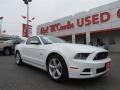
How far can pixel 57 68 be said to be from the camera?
5855mm

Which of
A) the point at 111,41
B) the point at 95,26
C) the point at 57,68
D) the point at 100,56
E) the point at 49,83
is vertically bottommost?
the point at 49,83

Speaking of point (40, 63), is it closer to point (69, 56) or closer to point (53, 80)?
point (53, 80)

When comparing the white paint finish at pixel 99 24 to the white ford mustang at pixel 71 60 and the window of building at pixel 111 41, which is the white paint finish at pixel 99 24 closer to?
the window of building at pixel 111 41

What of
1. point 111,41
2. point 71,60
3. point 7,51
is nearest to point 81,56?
point 71,60

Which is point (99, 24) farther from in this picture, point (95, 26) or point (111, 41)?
point (111, 41)

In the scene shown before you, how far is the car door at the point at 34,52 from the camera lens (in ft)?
22.3

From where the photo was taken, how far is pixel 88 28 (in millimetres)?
25547

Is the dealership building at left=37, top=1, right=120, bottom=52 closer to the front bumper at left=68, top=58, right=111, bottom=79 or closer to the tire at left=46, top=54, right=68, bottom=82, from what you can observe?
the tire at left=46, top=54, right=68, bottom=82

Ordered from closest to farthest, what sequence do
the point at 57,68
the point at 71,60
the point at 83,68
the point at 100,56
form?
1. the point at 83,68
2. the point at 71,60
3. the point at 100,56
4. the point at 57,68

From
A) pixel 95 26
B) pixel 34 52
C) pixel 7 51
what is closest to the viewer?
pixel 34 52

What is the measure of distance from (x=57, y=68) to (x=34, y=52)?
160 centimetres

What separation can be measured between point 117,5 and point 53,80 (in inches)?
709

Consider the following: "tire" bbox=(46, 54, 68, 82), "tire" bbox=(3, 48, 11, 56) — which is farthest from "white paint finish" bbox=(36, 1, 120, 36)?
"tire" bbox=(46, 54, 68, 82)

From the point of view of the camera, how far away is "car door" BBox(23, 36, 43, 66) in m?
6.79
